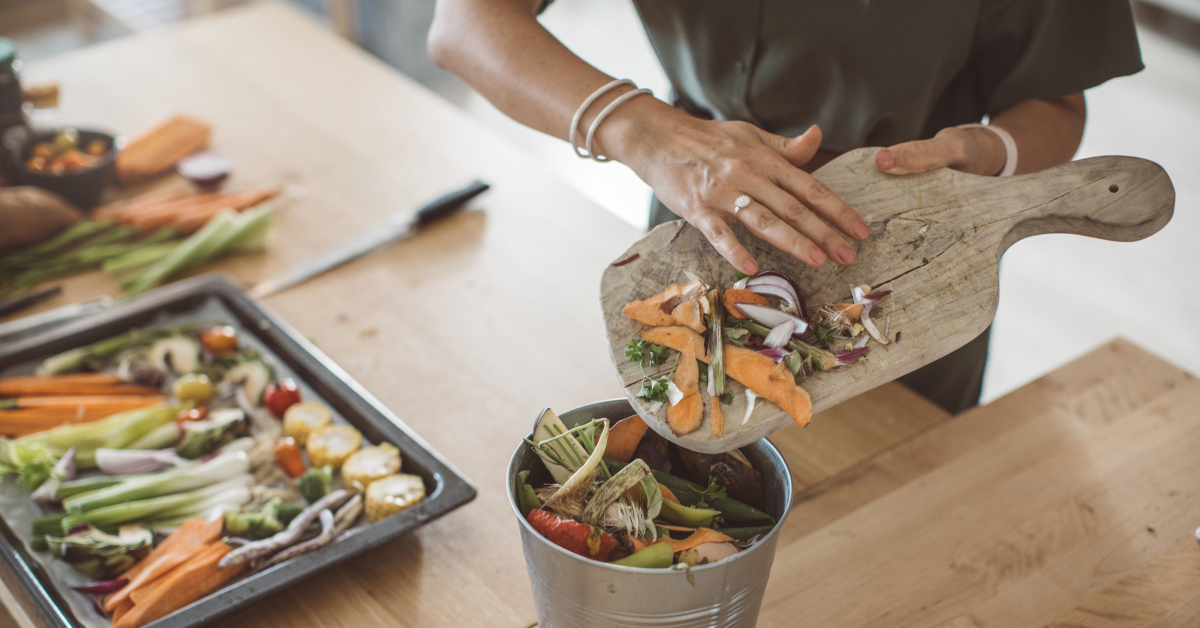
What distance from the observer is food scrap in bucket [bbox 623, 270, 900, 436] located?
0.88 metres

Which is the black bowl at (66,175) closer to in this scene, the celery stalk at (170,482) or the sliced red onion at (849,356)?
the celery stalk at (170,482)

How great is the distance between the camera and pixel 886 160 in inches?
40.6

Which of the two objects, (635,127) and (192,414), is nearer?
(635,127)

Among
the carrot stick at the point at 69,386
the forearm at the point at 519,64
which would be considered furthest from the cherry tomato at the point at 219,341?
the forearm at the point at 519,64

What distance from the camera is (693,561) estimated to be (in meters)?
0.77

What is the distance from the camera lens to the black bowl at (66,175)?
183 centimetres

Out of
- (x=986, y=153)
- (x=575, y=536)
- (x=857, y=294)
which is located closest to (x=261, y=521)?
(x=575, y=536)

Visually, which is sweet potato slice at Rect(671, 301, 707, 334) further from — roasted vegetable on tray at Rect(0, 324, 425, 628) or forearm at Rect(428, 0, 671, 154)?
roasted vegetable on tray at Rect(0, 324, 425, 628)

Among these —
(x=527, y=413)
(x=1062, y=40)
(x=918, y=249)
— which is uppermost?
(x=1062, y=40)

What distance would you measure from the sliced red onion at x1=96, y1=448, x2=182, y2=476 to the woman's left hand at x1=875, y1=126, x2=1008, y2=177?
1.03 metres

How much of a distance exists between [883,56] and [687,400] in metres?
0.67

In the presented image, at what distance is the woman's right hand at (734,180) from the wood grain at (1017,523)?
388mm

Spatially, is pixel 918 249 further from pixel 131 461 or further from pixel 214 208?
pixel 214 208

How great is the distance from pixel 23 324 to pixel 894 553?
56.8 inches
